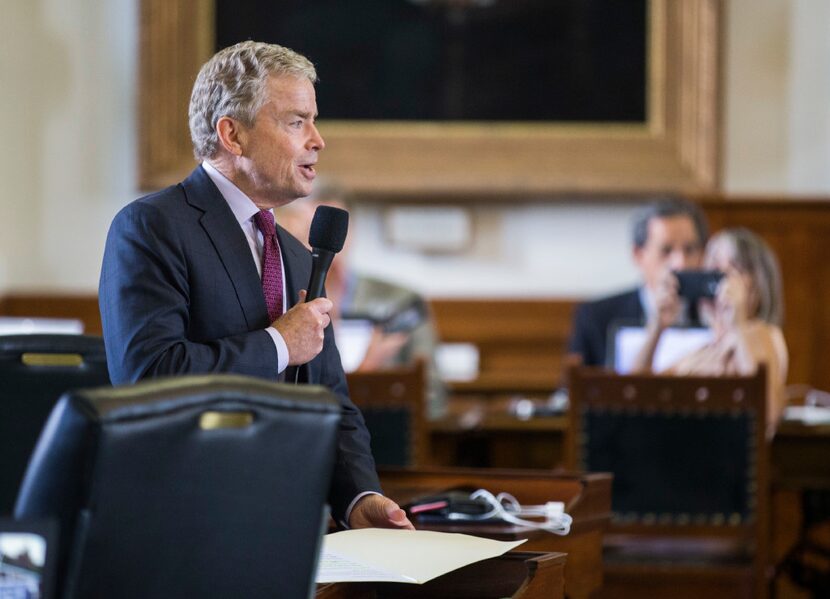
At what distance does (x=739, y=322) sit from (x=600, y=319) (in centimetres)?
74

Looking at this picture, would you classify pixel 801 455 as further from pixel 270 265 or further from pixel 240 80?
pixel 240 80

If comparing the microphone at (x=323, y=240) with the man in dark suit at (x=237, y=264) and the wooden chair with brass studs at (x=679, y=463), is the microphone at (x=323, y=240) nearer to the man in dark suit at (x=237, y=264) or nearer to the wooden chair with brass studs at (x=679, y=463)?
the man in dark suit at (x=237, y=264)

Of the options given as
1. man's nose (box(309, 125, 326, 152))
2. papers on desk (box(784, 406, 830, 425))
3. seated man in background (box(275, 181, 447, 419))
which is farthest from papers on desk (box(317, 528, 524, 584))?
papers on desk (box(784, 406, 830, 425))

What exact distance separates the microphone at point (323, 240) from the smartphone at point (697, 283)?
253cm

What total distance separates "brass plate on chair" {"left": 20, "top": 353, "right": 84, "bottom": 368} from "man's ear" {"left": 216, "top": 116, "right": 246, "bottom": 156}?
568mm

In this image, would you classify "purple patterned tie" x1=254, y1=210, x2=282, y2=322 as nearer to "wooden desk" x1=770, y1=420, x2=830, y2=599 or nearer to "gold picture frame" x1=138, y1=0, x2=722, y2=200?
"wooden desk" x1=770, y1=420, x2=830, y2=599

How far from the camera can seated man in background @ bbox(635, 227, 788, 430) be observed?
15.7 feet

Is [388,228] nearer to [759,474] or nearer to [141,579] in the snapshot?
[759,474]

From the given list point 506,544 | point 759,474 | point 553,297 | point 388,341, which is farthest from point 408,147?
point 506,544

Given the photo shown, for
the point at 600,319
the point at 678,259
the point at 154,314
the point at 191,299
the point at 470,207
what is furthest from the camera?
the point at 470,207

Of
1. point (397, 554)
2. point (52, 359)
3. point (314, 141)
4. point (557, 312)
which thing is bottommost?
point (557, 312)

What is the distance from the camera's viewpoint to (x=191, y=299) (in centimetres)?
227

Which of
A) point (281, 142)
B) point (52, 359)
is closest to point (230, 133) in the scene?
A: point (281, 142)

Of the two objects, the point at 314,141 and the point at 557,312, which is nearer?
the point at 314,141
